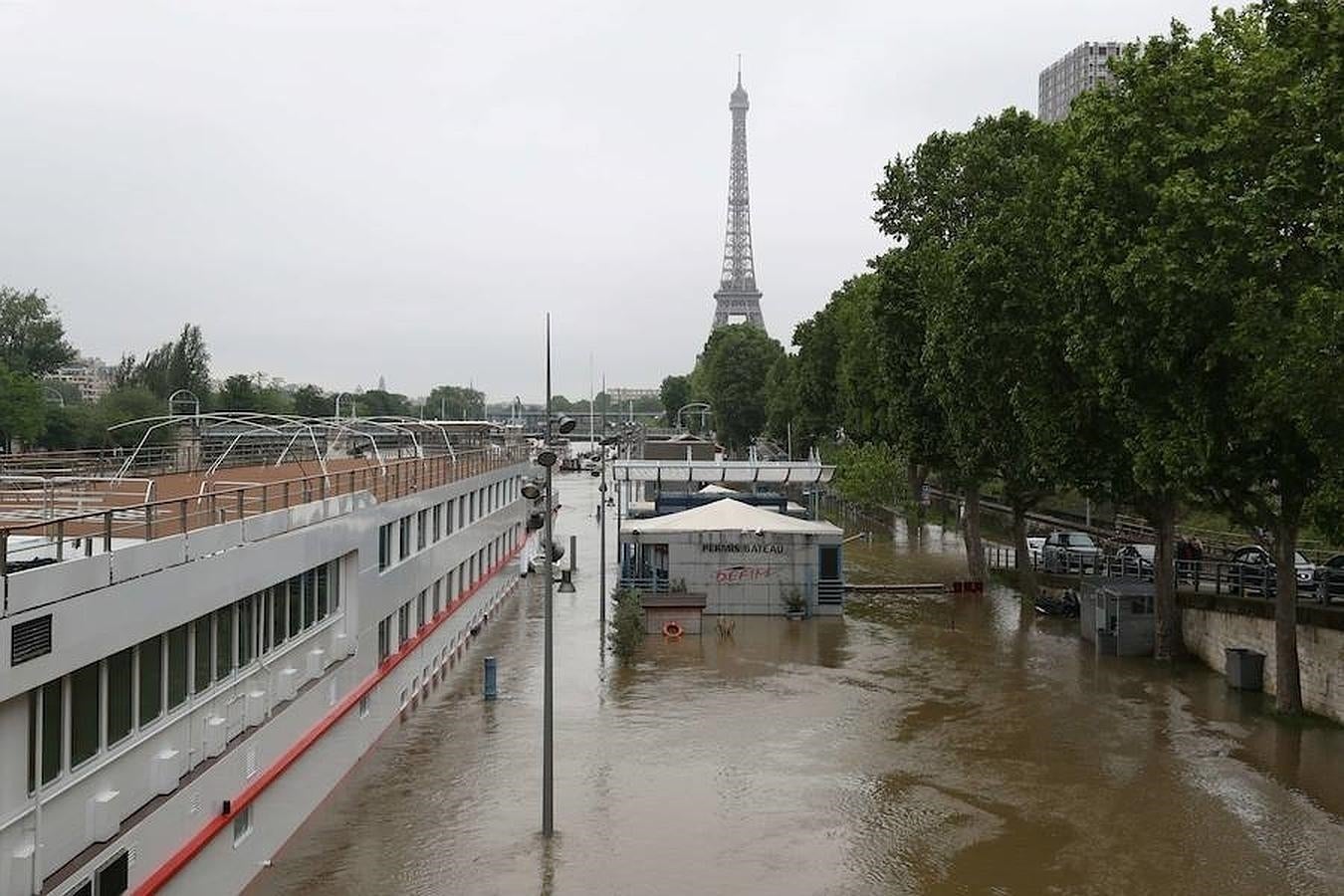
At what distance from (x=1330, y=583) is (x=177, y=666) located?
21.9 meters

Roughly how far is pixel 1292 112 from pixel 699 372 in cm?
15803

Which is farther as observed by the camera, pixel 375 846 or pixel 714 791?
pixel 714 791

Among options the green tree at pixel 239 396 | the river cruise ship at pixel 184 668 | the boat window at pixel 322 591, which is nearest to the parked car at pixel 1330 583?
the river cruise ship at pixel 184 668

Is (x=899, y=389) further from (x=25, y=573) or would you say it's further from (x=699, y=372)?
(x=699, y=372)

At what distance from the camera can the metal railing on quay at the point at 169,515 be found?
10625mm

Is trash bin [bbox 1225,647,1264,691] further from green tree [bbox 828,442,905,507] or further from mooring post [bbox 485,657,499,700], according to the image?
green tree [bbox 828,442,905,507]

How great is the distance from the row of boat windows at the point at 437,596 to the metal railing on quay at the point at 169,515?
2355 mm

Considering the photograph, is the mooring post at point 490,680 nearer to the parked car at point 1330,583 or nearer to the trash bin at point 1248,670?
the trash bin at point 1248,670

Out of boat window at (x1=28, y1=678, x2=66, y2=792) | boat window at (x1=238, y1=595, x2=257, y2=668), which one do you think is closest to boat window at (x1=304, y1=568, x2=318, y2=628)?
boat window at (x1=238, y1=595, x2=257, y2=668)

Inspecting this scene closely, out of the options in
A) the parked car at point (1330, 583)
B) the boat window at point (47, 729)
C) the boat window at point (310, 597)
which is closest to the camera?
the boat window at point (47, 729)

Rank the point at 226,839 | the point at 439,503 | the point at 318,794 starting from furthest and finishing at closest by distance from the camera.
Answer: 1. the point at 439,503
2. the point at 318,794
3. the point at 226,839

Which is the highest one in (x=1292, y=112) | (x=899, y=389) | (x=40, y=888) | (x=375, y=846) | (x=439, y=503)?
(x=1292, y=112)

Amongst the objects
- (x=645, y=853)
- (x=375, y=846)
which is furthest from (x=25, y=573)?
(x=645, y=853)

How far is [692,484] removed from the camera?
6066cm
